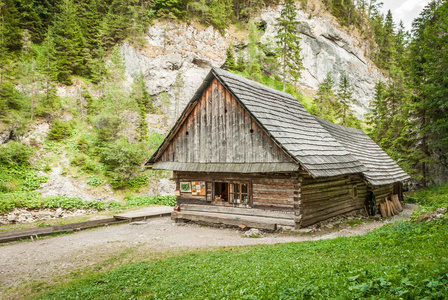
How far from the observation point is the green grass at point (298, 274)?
356 cm

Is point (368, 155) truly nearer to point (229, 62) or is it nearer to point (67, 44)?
point (229, 62)

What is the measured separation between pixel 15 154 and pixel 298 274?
978 inches

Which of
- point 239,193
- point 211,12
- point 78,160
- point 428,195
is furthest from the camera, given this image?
point 211,12

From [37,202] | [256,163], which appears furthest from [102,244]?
[37,202]

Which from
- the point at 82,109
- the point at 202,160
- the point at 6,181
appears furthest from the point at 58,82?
the point at 202,160

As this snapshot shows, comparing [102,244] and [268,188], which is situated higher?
[268,188]

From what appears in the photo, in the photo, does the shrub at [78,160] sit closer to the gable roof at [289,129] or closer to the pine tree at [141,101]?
the pine tree at [141,101]

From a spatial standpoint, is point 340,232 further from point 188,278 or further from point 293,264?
point 188,278

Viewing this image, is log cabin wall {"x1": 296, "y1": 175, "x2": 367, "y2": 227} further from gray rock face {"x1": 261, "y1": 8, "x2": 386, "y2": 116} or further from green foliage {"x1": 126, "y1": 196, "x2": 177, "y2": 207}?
gray rock face {"x1": 261, "y1": 8, "x2": 386, "y2": 116}

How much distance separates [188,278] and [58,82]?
113 ft

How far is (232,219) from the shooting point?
13.0 metres

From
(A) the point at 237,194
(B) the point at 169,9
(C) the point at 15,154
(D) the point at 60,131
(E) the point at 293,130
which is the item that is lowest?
(A) the point at 237,194

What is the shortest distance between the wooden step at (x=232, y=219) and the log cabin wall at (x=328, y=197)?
1162 millimetres

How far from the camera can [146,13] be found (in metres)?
41.0
